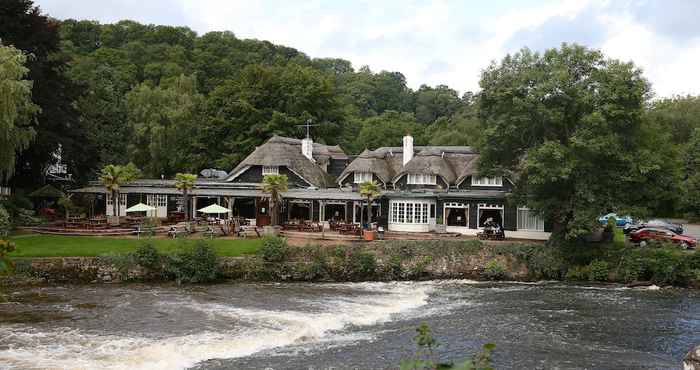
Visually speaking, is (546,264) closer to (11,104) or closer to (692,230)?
(692,230)

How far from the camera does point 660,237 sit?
109ft

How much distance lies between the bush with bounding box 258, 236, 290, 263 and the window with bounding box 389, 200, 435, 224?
33.9 feet

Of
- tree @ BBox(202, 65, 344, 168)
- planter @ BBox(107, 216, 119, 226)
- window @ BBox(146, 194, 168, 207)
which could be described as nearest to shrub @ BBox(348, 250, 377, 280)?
planter @ BBox(107, 216, 119, 226)

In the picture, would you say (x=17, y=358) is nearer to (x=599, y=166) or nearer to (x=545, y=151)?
(x=545, y=151)

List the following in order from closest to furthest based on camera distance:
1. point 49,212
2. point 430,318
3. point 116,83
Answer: point 430,318
point 49,212
point 116,83

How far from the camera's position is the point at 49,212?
39.6 metres

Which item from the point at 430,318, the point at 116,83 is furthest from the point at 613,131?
the point at 116,83

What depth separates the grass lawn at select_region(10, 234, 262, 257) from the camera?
96.9 ft

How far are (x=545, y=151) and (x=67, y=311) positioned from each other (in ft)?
70.8

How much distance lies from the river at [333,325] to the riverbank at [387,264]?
4.48ft

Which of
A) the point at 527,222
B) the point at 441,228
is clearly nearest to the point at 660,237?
the point at 527,222

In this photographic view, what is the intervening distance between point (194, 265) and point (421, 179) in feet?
56.9

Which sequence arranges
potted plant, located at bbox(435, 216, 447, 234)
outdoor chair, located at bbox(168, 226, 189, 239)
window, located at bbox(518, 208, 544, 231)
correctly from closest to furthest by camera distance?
outdoor chair, located at bbox(168, 226, 189, 239) → window, located at bbox(518, 208, 544, 231) → potted plant, located at bbox(435, 216, 447, 234)

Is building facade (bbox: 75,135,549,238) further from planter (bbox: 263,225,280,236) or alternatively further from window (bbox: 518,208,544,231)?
planter (bbox: 263,225,280,236)
